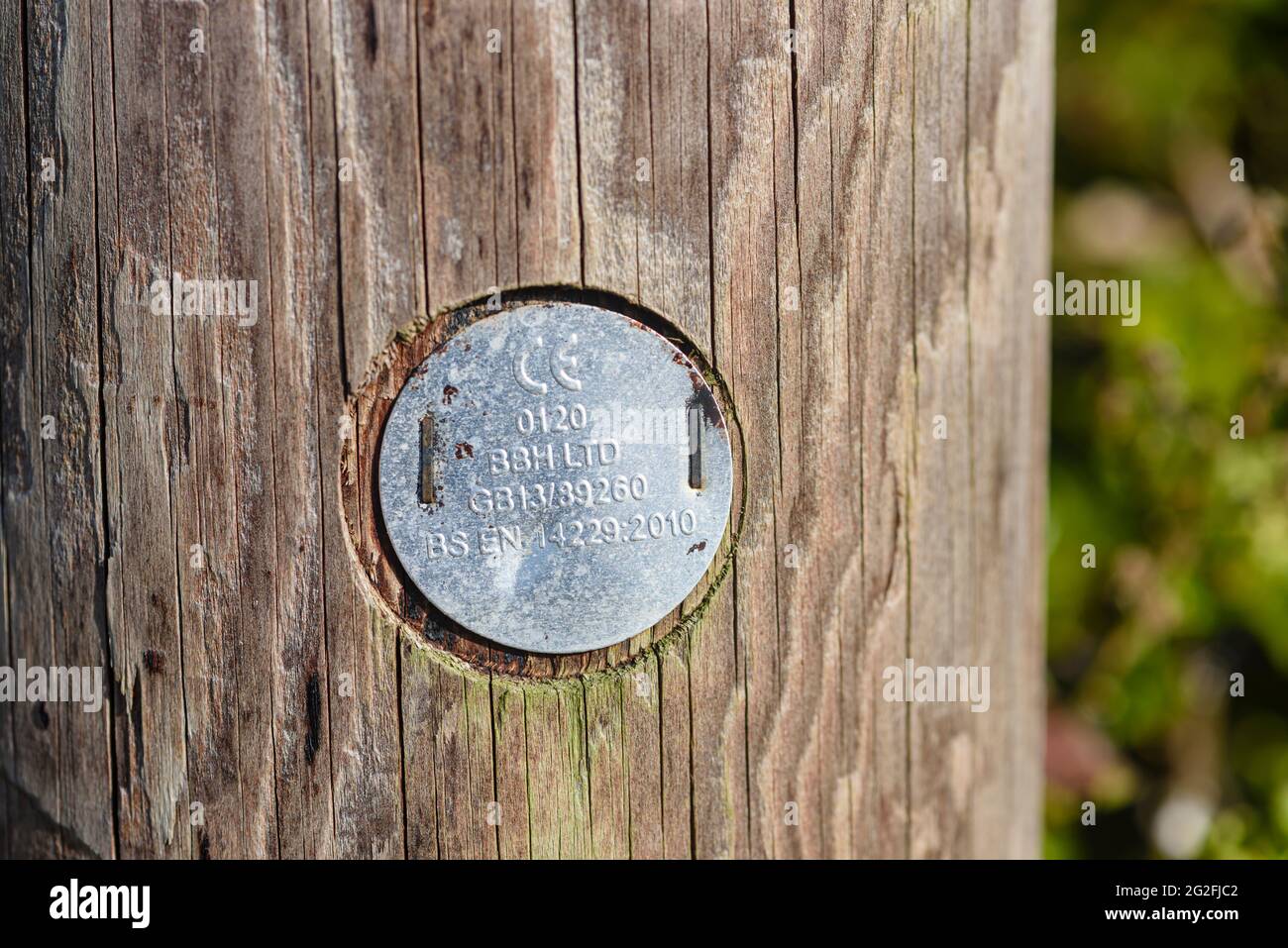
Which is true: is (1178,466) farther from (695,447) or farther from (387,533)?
(387,533)

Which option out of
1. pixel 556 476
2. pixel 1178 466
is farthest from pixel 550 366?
pixel 1178 466

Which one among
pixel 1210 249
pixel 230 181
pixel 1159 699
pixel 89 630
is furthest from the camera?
pixel 1210 249

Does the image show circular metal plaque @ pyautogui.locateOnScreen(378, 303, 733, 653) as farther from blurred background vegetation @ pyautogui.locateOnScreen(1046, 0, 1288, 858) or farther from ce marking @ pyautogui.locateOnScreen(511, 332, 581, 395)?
blurred background vegetation @ pyautogui.locateOnScreen(1046, 0, 1288, 858)

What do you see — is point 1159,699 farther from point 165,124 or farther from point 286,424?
point 165,124

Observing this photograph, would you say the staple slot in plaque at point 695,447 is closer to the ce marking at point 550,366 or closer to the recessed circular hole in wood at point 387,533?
the recessed circular hole in wood at point 387,533

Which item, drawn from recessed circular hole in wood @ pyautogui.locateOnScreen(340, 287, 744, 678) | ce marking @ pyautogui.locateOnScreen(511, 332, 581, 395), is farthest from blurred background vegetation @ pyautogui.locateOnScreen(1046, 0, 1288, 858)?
ce marking @ pyautogui.locateOnScreen(511, 332, 581, 395)

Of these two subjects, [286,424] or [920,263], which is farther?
[920,263]
